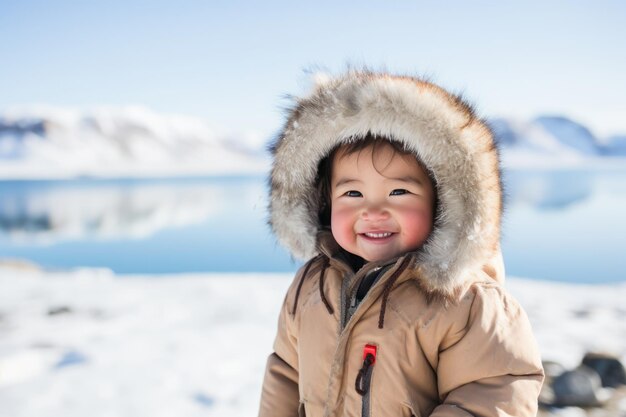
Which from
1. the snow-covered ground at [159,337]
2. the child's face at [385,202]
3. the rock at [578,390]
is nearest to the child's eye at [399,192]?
the child's face at [385,202]

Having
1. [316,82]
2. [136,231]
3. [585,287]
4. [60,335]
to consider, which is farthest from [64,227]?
[316,82]

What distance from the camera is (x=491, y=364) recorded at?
102 centimetres

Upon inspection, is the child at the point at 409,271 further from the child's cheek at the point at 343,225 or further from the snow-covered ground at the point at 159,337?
the snow-covered ground at the point at 159,337

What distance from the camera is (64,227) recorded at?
45.0ft

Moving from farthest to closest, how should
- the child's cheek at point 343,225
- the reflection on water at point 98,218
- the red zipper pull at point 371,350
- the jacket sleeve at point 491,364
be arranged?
1. the reflection on water at point 98,218
2. the child's cheek at point 343,225
3. the red zipper pull at point 371,350
4. the jacket sleeve at point 491,364

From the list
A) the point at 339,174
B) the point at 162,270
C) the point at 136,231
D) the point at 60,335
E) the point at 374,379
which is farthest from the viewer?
the point at 136,231

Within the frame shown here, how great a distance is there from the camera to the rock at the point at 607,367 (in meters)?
2.45

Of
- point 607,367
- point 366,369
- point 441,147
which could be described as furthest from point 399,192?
point 607,367

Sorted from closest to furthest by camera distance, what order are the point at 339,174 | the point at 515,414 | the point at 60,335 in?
the point at 515,414
the point at 339,174
the point at 60,335

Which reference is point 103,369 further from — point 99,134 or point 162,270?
point 99,134

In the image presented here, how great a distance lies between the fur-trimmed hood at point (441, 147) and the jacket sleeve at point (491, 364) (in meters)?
0.09

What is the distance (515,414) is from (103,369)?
93.6 inches

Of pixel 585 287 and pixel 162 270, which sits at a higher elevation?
pixel 585 287

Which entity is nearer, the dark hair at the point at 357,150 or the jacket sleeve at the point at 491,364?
the jacket sleeve at the point at 491,364
